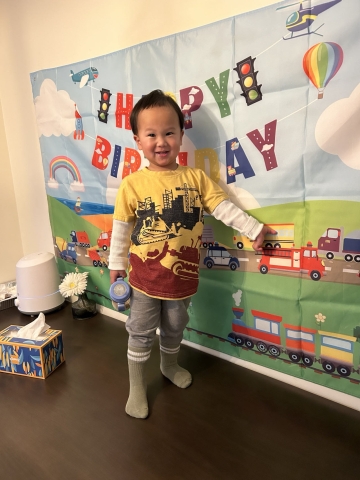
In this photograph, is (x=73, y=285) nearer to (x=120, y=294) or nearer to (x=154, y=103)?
(x=120, y=294)

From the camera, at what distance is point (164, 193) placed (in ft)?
2.96

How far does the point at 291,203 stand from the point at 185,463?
0.60 m

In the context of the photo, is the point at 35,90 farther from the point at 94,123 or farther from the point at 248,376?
the point at 248,376

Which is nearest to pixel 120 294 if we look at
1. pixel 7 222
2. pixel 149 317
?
pixel 149 317

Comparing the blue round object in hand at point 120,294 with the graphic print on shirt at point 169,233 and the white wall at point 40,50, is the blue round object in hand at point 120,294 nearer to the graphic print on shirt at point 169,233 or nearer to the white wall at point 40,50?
the graphic print on shirt at point 169,233

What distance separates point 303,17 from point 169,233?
0.54m

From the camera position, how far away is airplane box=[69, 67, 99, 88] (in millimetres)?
1194

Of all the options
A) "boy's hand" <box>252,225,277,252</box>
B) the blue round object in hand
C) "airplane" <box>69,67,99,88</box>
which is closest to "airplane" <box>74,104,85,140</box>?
"airplane" <box>69,67,99,88</box>

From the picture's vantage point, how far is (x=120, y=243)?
97cm

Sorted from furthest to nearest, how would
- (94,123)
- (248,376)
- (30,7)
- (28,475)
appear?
(30,7), (94,123), (248,376), (28,475)

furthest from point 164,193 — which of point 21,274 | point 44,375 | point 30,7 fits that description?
point 30,7

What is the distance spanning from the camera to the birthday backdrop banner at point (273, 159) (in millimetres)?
781

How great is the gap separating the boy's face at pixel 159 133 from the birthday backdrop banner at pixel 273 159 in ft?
0.31

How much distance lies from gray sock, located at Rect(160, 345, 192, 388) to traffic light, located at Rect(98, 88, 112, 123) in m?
0.73
